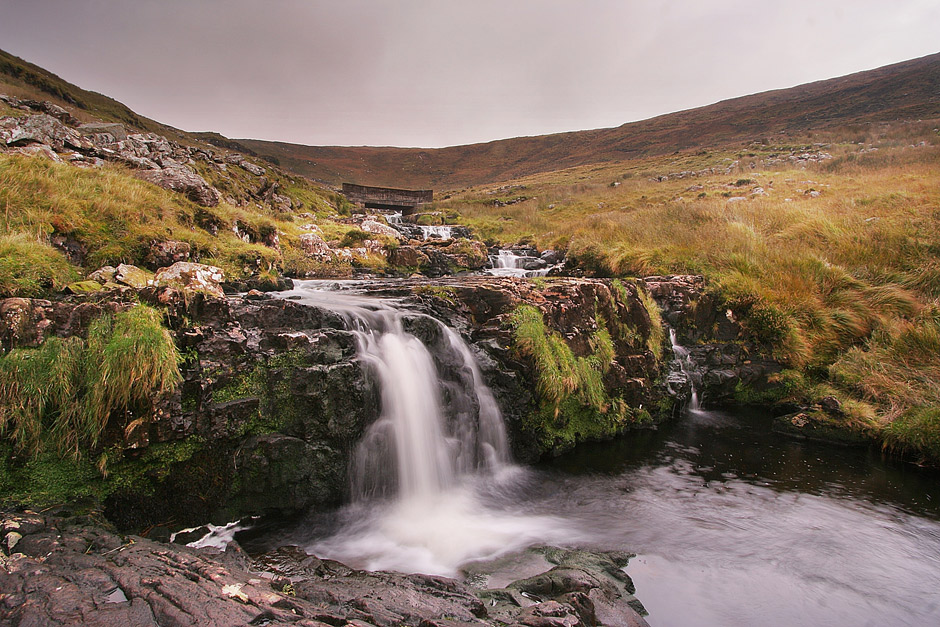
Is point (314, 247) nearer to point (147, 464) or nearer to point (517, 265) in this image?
point (517, 265)

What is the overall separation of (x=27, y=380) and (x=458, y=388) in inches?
183

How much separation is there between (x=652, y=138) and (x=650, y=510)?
8052 centimetres

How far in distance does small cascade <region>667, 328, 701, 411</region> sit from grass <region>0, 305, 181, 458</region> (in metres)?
8.37

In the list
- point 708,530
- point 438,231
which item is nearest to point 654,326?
point 708,530

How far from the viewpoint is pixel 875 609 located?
3.65 metres

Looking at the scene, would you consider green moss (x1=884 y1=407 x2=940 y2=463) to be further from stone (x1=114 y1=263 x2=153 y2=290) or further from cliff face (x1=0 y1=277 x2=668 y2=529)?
stone (x1=114 y1=263 x2=153 y2=290)

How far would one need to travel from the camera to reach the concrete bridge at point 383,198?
29.9 metres

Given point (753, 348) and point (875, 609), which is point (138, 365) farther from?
point (753, 348)

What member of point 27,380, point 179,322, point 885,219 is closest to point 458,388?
point 179,322

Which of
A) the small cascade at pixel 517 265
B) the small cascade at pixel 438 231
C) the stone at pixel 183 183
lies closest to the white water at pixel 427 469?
the stone at pixel 183 183

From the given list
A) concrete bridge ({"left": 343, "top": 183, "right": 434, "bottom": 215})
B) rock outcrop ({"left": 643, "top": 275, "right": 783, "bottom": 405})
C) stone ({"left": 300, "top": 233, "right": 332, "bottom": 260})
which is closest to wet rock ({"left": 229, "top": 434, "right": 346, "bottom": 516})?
rock outcrop ({"left": 643, "top": 275, "right": 783, "bottom": 405})

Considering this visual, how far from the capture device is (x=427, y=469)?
5641 mm

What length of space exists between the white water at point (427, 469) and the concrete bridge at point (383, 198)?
24.6 metres

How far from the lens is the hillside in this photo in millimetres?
51094
